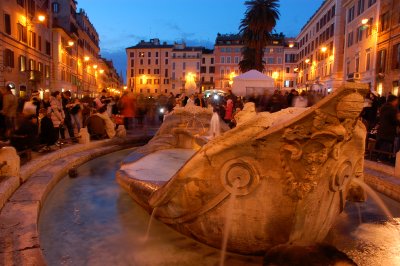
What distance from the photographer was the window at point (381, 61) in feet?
94.8

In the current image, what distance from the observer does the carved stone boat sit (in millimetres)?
3412

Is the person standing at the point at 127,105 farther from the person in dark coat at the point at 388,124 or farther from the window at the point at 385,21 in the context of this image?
the window at the point at 385,21

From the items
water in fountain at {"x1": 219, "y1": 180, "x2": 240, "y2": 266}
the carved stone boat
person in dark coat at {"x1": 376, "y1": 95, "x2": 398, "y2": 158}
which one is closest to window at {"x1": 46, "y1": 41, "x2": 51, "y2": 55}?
person in dark coat at {"x1": 376, "y1": 95, "x2": 398, "y2": 158}

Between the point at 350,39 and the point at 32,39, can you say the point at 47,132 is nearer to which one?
the point at 32,39

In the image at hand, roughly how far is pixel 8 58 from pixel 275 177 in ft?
95.2

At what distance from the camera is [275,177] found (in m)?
3.81

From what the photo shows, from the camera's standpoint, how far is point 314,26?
185ft

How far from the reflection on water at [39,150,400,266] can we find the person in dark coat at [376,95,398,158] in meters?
2.32

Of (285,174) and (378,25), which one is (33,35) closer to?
(378,25)

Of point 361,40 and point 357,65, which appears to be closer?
point 361,40

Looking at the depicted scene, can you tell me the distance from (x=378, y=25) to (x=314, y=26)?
27.0m

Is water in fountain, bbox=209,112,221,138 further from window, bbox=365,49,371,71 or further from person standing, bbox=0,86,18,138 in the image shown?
window, bbox=365,49,371,71

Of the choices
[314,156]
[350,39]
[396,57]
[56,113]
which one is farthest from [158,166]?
[350,39]

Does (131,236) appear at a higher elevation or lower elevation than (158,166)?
lower
